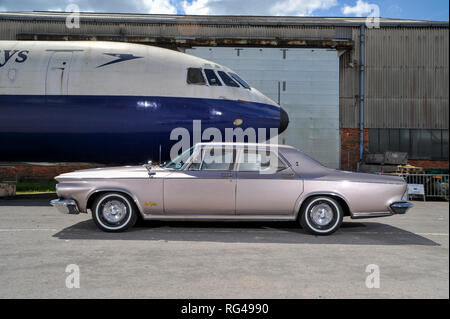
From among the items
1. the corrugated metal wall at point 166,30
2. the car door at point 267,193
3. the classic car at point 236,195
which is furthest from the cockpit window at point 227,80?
the corrugated metal wall at point 166,30

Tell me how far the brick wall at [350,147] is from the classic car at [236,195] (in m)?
13.7

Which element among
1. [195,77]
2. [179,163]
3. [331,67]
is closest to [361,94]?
[331,67]

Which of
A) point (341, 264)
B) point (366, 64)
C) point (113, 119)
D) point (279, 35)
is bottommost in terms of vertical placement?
point (341, 264)

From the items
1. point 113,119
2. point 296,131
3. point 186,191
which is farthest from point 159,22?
point 186,191

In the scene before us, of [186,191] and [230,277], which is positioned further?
[186,191]

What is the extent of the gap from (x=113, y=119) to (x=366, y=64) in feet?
47.2

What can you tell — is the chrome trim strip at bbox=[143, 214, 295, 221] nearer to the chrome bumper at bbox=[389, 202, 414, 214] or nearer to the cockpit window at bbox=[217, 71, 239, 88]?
the chrome bumper at bbox=[389, 202, 414, 214]

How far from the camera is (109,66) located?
35.7 feet

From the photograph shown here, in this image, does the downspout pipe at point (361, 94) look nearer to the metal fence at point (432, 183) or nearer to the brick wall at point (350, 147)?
the brick wall at point (350, 147)

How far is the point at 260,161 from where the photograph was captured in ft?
20.5

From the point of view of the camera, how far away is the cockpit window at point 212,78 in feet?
37.2

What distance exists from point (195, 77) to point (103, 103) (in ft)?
9.23

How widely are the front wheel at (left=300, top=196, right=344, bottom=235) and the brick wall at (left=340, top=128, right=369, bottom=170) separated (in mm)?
14002
